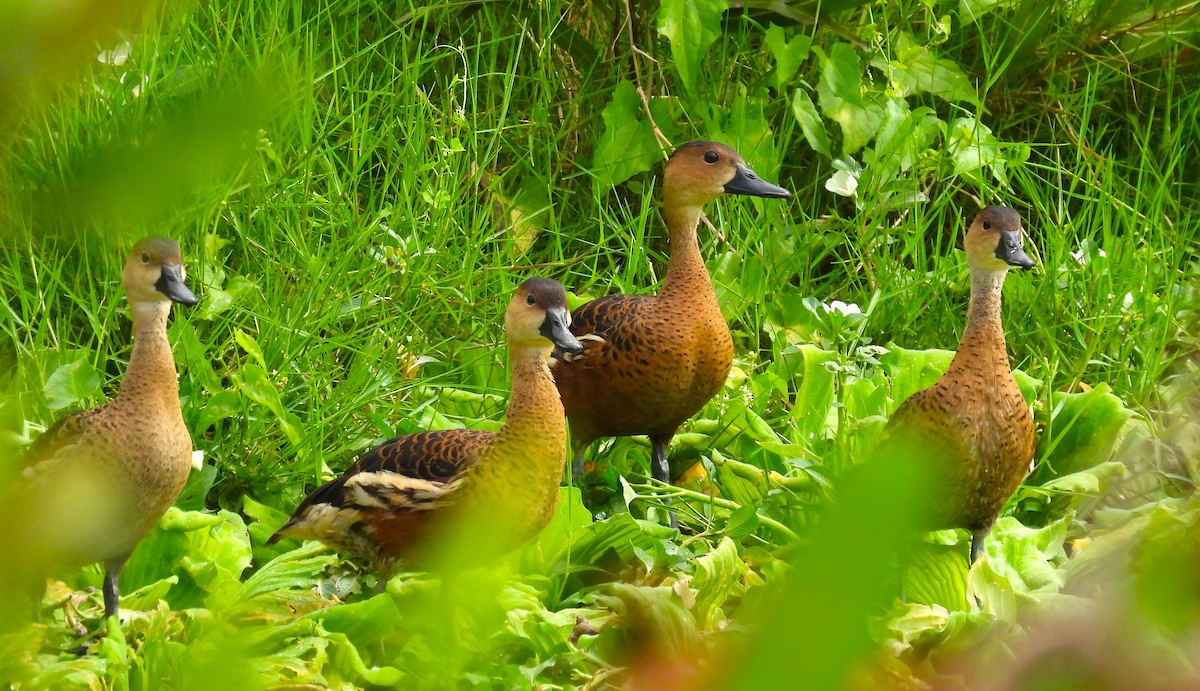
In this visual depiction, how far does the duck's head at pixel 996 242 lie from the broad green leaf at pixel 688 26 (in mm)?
1253

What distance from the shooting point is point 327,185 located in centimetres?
405

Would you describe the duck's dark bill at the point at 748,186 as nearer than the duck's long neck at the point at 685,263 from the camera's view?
No

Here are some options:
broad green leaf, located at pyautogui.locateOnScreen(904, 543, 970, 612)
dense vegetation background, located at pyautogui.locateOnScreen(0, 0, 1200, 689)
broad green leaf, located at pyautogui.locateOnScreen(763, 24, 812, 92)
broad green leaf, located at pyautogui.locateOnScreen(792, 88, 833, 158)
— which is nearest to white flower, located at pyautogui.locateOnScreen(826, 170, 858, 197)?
dense vegetation background, located at pyautogui.locateOnScreen(0, 0, 1200, 689)

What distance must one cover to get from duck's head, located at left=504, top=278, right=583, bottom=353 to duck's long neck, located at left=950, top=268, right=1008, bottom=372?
862 mm

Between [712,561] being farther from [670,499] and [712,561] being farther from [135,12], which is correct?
[135,12]

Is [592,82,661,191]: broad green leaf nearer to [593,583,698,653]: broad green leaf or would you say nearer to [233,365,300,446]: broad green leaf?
[233,365,300,446]: broad green leaf

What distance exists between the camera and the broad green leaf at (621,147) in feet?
14.6

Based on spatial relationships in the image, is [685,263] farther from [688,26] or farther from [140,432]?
[140,432]

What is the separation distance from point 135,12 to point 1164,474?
3.39m

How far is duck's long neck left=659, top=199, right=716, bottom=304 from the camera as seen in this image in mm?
3668

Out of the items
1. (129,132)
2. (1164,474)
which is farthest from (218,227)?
(129,132)

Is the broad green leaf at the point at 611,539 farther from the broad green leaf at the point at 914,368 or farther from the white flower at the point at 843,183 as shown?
the white flower at the point at 843,183

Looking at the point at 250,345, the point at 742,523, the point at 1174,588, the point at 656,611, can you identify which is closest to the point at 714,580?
the point at 742,523

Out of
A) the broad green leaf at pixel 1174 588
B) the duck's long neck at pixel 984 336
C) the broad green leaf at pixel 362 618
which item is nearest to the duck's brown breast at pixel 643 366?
the duck's long neck at pixel 984 336
